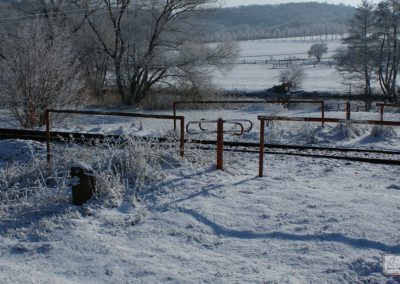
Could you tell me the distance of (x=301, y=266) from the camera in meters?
4.84

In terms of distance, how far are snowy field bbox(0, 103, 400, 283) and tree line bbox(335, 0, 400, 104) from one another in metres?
47.1

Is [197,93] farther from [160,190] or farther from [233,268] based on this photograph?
[233,268]

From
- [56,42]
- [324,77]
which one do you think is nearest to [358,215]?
[56,42]

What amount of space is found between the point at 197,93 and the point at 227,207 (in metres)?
30.7

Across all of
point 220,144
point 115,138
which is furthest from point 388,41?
point 220,144

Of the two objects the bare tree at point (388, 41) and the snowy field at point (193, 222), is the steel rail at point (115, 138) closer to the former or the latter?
the snowy field at point (193, 222)

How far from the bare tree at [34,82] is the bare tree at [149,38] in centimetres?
1632

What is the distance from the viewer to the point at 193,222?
6.08 m

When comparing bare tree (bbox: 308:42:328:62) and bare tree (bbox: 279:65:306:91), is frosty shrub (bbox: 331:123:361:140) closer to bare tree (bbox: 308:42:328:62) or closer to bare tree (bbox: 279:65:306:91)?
bare tree (bbox: 279:65:306:91)

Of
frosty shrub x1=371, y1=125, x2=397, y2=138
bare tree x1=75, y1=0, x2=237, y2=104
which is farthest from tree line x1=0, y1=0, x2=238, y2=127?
frosty shrub x1=371, y1=125, x2=397, y2=138

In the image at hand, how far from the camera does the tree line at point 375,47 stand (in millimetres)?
53094

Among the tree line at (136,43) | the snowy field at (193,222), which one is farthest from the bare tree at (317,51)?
the snowy field at (193,222)

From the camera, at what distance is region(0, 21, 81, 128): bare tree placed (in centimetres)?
1908

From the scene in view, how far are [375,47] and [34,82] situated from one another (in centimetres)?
4376
